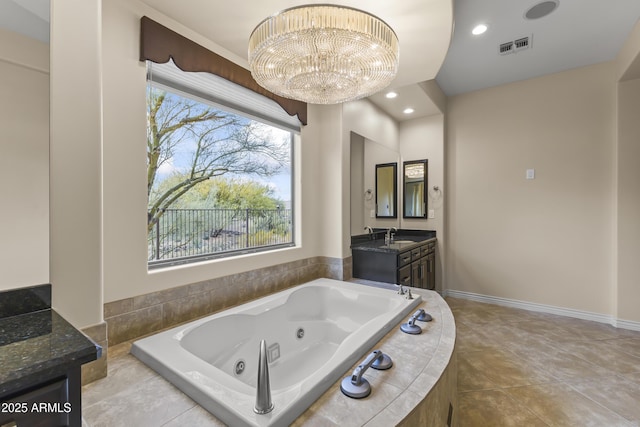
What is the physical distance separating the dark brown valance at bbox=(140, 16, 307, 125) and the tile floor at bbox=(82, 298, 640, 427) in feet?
5.38

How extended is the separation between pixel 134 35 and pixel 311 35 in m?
1.05

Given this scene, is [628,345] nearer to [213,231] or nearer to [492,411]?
[492,411]

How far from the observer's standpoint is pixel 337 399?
3.48 ft

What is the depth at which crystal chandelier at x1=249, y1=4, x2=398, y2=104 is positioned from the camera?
4.05ft

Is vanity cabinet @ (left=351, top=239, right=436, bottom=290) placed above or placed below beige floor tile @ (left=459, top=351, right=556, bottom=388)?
above

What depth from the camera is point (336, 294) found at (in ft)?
8.02

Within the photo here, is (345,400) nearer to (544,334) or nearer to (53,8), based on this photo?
(53,8)

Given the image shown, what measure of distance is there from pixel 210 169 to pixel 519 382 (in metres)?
2.76

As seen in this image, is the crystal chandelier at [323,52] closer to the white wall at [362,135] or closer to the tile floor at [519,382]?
the white wall at [362,135]

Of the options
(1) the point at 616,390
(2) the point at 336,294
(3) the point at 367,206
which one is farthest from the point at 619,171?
(2) the point at 336,294

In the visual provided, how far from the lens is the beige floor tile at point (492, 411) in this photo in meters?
1.70

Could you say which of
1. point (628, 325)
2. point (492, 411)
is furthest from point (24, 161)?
point (628, 325)

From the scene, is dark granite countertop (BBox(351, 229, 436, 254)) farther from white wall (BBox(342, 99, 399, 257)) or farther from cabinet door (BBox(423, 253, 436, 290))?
cabinet door (BBox(423, 253, 436, 290))

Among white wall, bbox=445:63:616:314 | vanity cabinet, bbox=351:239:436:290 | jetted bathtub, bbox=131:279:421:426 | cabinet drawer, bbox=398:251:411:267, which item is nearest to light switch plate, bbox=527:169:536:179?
white wall, bbox=445:63:616:314
